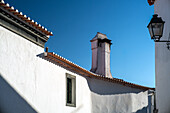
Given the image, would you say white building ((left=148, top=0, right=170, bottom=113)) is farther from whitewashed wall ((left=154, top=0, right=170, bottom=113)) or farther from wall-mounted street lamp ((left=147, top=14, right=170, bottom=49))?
wall-mounted street lamp ((left=147, top=14, right=170, bottom=49))

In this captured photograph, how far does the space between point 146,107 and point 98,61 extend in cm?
453

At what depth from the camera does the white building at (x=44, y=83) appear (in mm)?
7477

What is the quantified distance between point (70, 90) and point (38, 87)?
2.93 metres

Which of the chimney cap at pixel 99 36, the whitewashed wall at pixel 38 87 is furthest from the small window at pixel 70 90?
the chimney cap at pixel 99 36

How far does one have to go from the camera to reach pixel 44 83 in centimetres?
928

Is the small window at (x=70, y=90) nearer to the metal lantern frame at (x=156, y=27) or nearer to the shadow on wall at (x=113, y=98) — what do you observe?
the shadow on wall at (x=113, y=98)

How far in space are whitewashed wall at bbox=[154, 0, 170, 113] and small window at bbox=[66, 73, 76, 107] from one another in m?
4.07

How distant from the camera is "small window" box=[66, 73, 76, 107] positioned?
11.3 m

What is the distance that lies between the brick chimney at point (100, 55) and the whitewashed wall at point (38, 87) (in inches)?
129

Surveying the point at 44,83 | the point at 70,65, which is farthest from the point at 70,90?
the point at 44,83

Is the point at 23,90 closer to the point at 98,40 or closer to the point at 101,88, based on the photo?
the point at 101,88

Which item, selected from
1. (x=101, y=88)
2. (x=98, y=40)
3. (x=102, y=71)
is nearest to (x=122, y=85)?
(x=101, y=88)

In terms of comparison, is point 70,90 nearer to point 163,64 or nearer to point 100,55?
point 163,64

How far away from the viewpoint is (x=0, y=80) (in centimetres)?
709
